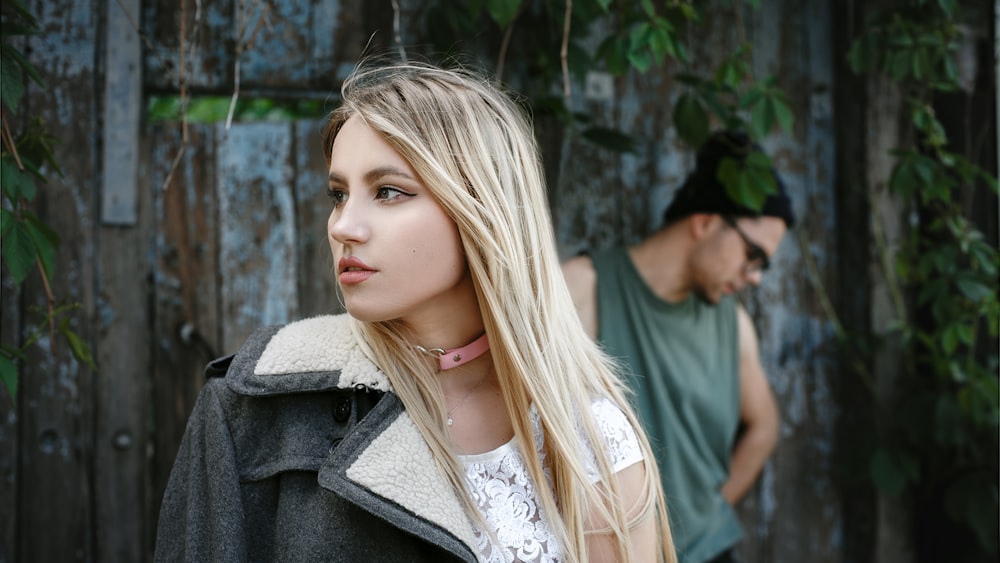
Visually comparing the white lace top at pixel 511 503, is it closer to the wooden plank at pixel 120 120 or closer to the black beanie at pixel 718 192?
the black beanie at pixel 718 192

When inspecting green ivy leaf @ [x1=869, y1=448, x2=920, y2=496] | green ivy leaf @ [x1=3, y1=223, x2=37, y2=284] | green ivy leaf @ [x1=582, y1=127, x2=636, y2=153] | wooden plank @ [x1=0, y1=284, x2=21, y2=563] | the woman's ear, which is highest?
green ivy leaf @ [x1=582, y1=127, x2=636, y2=153]

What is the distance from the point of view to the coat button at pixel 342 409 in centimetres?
128

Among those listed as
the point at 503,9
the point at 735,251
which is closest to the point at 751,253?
the point at 735,251

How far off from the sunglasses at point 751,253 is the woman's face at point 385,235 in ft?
4.18

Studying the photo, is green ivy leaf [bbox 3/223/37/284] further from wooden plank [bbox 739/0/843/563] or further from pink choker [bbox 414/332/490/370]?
wooden plank [bbox 739/0/843/563]

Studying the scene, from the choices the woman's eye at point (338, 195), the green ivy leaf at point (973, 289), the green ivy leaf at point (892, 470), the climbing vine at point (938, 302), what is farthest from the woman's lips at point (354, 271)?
the green ivy leaf at point (892, 470)

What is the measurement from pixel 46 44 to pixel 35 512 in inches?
43.5

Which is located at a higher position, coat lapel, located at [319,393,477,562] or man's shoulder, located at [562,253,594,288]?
man's shoulder, located at [562,253,594,288]

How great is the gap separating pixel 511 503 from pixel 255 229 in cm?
123

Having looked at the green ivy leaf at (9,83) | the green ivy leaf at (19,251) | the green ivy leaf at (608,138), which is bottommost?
the green ivy leaf at (19,251)

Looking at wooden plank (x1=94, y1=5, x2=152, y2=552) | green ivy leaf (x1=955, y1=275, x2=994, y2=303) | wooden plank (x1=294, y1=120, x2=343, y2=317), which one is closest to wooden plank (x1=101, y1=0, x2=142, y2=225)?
wooden plank (x1=94, y1=5, x2=152, y2=552)

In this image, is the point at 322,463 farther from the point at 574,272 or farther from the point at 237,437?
the point at 574,272

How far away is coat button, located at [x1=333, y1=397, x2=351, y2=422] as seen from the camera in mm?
1283

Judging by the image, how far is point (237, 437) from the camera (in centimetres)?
129
